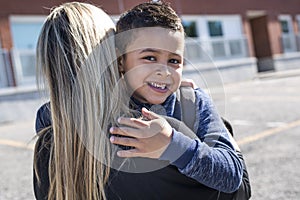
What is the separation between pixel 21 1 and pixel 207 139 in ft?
43.4

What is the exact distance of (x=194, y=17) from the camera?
1789cm

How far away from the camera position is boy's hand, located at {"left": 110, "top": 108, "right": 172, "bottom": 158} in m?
1.00

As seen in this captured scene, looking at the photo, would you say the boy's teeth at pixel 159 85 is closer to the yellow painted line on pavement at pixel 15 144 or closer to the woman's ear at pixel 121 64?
the woman's ear at pixel 121 64

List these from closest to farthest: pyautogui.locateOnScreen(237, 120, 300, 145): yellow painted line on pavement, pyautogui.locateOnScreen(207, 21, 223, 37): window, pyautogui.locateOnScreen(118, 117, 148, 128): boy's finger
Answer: pyautogui.locateOnScreen(118, 117, 148, 128): boy's finger
pyautogui.locateOnScreen(237, 120, 300, 145): yellow painted line on pavement
pyautogui.locateOnScreen(207, 21, 223, 37): window

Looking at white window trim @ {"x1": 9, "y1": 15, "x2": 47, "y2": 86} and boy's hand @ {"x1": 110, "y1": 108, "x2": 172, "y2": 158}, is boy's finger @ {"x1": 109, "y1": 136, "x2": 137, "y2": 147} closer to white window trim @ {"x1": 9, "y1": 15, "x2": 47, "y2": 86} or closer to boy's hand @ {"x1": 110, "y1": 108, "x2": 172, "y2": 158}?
boy's hand @ {"x1": 110, "y1": 108, "x2": 172, "y2": 158}

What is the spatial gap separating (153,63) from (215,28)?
1813 cm

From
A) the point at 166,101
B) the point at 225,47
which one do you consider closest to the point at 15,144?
the point at 166,101

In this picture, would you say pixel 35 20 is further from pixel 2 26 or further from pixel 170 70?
pixel 170 70

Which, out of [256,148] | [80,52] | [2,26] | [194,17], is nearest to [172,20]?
[80,52]

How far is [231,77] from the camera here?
60.6 ft

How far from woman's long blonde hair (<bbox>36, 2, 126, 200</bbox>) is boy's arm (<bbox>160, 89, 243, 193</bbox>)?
19cm

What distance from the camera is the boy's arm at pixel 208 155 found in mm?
1049

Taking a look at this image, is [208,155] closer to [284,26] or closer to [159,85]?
[159,85]

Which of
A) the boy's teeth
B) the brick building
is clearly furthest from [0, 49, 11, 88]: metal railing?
the boy's teeth
